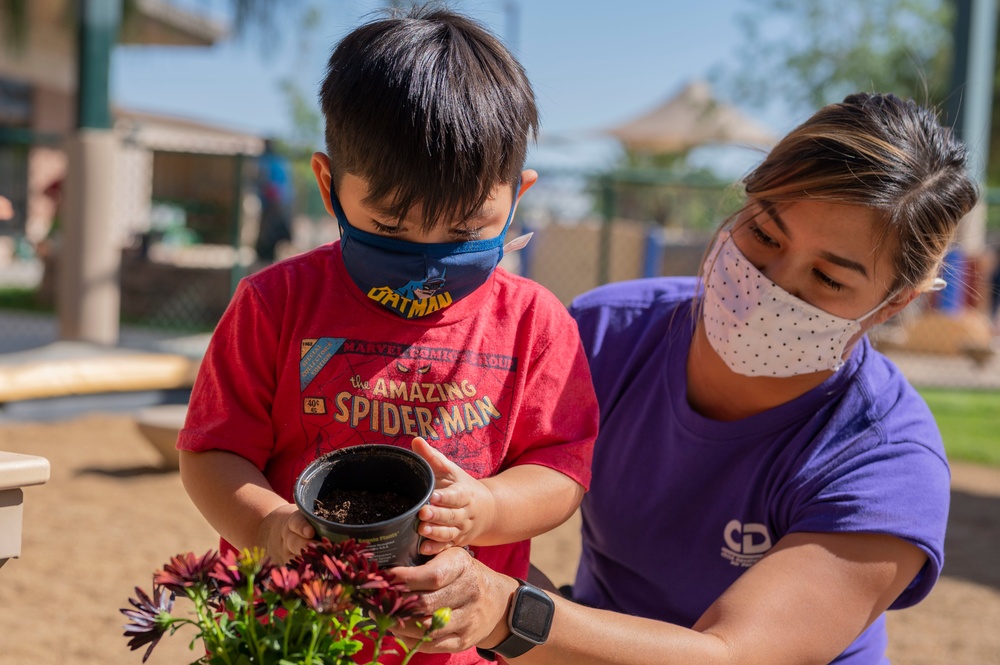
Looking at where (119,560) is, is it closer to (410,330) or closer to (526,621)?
(410,330)

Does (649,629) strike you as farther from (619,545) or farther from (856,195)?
(856,195)

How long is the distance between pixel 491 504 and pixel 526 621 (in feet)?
0.63

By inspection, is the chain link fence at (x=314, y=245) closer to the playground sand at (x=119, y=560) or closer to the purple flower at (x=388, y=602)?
the playground sand at (x=119, y=560)

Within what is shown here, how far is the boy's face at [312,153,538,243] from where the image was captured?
152cm

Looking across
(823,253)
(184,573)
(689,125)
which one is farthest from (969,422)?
(689,125)

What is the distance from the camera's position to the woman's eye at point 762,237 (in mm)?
2156

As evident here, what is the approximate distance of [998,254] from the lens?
17094 millimetres

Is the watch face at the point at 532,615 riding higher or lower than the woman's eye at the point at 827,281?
lower

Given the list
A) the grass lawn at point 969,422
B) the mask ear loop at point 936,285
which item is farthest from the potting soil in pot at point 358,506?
the grass lawn at point 969,422

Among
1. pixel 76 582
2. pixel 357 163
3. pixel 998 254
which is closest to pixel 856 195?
pixel 357 163

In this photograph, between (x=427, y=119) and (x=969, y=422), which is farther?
(x=969, y=422)

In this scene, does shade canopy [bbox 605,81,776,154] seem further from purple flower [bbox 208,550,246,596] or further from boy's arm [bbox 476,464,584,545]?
purple flower [bbox 208,550,246,596]

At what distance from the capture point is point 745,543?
2.16 metres

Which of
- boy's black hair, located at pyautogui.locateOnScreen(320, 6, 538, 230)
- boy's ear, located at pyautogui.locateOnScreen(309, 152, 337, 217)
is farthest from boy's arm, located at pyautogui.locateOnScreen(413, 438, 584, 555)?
boy's ear, located at pyautogui.locateOnScreen(309, 152, 337, 217)
